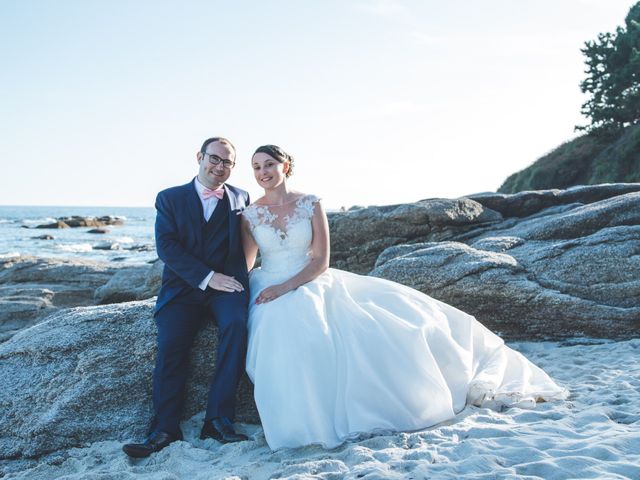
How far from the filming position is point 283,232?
19.3ft

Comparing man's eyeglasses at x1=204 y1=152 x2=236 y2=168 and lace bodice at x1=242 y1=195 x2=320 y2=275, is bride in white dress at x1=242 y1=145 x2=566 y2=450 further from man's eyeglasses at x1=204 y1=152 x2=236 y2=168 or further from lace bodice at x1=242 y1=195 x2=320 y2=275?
man's eyeglasses at x1=204 y1=152 x2=236 y2=168

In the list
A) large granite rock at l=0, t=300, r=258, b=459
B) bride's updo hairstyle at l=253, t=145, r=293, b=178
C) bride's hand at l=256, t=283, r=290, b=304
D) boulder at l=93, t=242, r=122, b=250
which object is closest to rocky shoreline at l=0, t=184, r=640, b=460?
large granite rock at l=0, t=300, r=258, b=459

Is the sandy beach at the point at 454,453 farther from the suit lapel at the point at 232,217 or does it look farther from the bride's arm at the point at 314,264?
the suit lapel at the point at 232,217

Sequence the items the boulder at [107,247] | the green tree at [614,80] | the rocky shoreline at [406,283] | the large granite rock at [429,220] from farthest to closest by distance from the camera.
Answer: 1. the boulder at [107,247]
2. the green tree at [614,80]
3. the large granite rock at [429,220]
4. the rocky shoreline at [406,283]

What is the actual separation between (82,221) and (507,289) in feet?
206

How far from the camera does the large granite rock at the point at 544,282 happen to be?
7.48 m

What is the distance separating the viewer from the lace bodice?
587 cm

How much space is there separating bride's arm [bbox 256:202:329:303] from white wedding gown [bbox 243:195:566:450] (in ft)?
0.26

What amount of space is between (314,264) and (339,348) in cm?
111

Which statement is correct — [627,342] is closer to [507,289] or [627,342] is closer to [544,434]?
[507,289]

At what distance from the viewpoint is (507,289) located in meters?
7.68

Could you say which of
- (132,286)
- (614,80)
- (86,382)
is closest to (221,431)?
(86,382)

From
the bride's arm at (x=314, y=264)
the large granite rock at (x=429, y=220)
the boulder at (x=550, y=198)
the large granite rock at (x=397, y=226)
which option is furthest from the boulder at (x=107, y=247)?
the bride's arm at (x=314, y=264)

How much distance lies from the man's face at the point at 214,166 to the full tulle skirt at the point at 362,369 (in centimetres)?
131
